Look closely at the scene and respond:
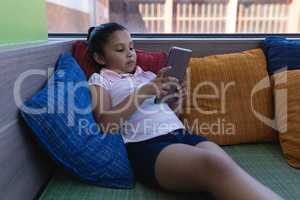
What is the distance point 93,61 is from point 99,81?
168 mm

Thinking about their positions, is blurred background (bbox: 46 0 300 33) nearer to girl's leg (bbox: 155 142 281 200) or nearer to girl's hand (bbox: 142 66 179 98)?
girl's hand (bbox: 142 66 179 98)

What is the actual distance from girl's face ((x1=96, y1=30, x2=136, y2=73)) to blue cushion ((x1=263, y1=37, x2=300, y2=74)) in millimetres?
605

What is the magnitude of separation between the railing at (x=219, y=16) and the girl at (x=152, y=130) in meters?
0.48

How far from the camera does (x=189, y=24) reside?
1.62 metres

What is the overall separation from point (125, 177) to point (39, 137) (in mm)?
289

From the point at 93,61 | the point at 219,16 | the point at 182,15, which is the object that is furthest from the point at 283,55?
the point at 93,61

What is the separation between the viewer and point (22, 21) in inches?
41.7

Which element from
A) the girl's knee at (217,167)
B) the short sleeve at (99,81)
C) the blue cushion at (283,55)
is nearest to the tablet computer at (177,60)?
the short sleeve at (99,81)

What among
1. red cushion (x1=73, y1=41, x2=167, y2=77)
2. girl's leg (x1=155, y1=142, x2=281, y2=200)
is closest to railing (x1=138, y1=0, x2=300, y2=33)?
red cushion (x1=73, y1=41, x2=167, y2=77)

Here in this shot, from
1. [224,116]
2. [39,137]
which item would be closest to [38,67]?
[39,137]

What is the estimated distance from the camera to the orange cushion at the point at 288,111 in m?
1.12

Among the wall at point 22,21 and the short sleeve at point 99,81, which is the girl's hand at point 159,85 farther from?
the wall at point 22,21

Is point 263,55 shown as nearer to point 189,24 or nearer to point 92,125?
point 189,24

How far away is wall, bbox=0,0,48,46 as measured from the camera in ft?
3.06
